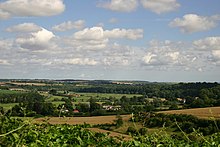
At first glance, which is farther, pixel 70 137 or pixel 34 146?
pixel 70 137

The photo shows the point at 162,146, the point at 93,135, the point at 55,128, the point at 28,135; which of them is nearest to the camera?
the point at 162,146

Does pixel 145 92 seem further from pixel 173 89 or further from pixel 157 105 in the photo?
pixel 157 105

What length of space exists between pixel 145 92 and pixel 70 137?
143403 millimetres

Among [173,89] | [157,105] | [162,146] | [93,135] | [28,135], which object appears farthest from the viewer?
[173,89]

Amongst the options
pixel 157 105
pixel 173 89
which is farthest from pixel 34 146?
pixel 173 89

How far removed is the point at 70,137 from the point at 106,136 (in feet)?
3.42

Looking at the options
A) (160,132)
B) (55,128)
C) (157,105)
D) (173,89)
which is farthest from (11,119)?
(173,89)

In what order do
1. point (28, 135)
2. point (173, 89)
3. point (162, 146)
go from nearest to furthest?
point (162, 146) < point (28, 135) < point (173, 89)

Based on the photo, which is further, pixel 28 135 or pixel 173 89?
pixel 173 89

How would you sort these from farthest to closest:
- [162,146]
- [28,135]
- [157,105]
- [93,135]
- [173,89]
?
[173,89] < [157,105] < [93,135] < [28,135] < [162,146]

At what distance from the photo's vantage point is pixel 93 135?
8.38 m

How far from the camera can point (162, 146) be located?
6.70 metres

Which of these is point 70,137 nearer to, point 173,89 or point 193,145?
point 193,145

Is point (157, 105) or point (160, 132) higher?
point (160, 132)
